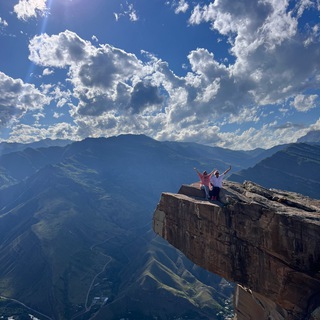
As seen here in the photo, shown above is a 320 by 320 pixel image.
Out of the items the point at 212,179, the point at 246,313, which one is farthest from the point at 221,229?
the point at 246,313

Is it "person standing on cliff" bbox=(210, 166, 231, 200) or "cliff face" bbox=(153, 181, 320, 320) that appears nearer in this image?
"cliff face" bbox=(153, 181, 320, 320)

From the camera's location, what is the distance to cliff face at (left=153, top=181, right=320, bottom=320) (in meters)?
25.9

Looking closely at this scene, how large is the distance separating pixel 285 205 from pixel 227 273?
31.8 ft

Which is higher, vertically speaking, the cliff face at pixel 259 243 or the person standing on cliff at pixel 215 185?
the person standing on cliff at pixel 215 185

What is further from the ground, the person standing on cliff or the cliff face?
the person standing on cliff

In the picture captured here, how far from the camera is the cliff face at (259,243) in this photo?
25906mm

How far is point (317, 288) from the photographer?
25797mm

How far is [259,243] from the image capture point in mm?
28422

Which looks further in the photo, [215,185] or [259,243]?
[215,185]

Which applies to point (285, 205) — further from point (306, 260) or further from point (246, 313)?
point (246, 313)

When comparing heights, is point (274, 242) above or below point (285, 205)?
below

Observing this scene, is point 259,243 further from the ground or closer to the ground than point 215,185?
closer to the ground

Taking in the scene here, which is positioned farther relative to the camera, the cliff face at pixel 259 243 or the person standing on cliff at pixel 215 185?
the person standing on cliff at pixel 215 185

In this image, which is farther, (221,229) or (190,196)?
(190,196)
